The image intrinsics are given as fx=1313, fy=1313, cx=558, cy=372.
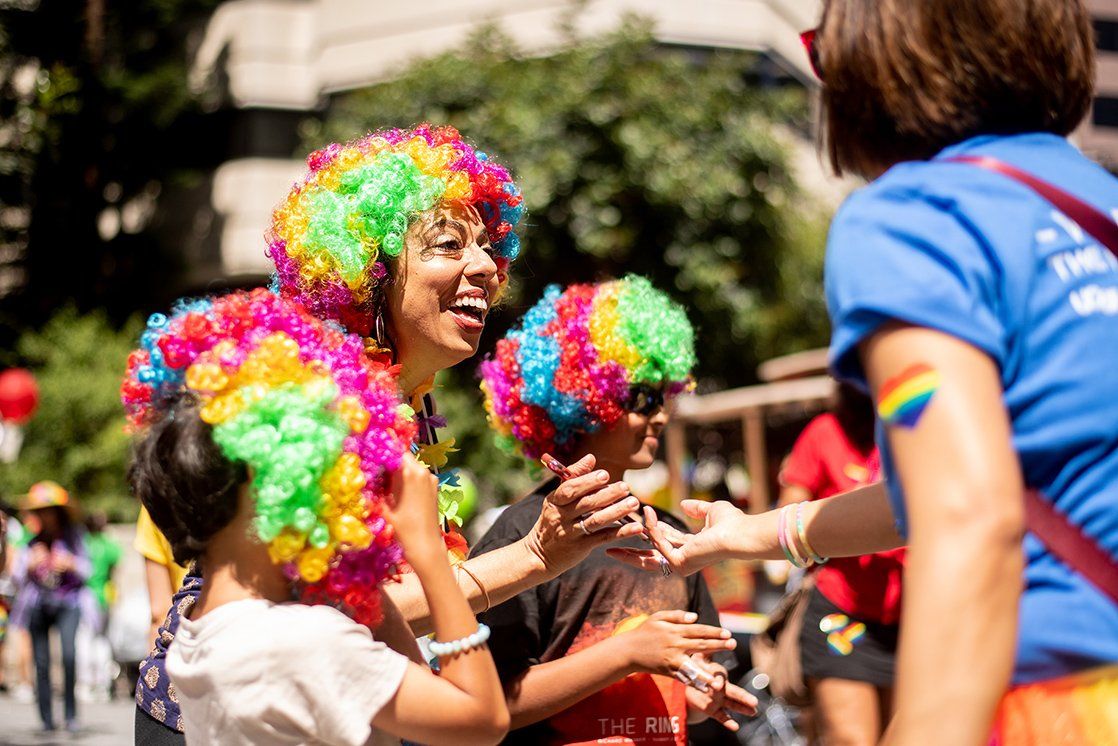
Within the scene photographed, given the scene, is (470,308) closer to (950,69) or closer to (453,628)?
(453,628)

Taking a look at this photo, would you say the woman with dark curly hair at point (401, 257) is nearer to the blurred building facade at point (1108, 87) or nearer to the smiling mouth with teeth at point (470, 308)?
the smiling mouth with teeth at point (470, 308)

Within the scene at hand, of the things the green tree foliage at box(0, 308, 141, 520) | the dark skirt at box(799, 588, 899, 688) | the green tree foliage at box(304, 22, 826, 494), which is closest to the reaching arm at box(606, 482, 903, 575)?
the dark skirt at box(799, 588, 899, 688)

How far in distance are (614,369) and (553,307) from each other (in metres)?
0.42

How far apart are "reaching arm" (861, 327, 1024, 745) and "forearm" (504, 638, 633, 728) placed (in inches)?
55.3

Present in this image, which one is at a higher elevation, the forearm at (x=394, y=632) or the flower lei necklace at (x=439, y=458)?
the forearm at (x=394, y=632)

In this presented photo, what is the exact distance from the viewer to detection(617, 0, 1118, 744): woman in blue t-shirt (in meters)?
1.50

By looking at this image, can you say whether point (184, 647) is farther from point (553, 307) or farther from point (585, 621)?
point (553, 307)

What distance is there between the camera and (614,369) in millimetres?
3752

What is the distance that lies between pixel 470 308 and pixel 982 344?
164 cm

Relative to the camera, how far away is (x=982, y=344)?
156 cm

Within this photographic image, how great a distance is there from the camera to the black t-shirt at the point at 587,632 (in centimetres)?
309

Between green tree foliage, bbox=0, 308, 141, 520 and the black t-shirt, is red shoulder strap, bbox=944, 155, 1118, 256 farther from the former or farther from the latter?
green tree foliage, bbox=0, 308, 141, 520

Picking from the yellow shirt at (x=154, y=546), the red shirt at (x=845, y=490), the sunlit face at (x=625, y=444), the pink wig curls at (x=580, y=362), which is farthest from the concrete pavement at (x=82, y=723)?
the sunlit face at (x=625, y=444)

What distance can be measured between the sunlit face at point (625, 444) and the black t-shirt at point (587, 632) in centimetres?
45
